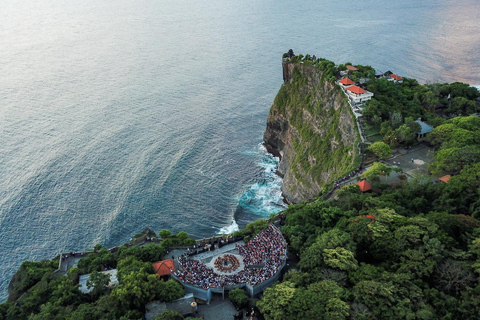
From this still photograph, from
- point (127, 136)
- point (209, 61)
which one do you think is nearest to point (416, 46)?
point (209, 61)

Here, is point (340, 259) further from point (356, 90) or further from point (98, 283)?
point (356, 90)

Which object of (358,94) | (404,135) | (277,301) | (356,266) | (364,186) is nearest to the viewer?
(277,301)

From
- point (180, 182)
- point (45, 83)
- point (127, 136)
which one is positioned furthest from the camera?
point (45, 83)

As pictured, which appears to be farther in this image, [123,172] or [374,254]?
[123,172]

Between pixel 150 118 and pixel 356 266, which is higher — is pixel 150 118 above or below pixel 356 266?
below

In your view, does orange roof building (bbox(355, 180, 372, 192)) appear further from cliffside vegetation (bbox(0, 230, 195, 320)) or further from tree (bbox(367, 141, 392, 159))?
cliffside vegetation (bbox(0, 230, 195, 320))

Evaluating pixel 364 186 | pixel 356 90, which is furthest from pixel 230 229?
pixel 356 90

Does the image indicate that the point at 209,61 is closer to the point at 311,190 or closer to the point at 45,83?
the point at 45,83
